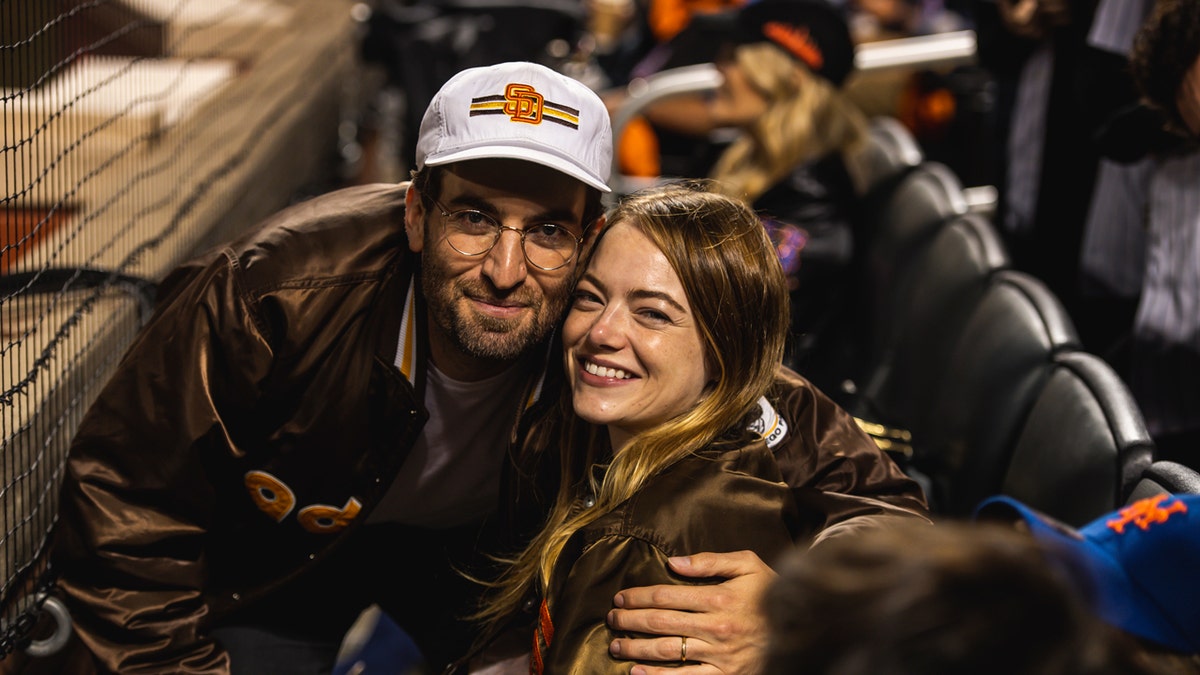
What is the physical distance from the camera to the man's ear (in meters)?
1.81

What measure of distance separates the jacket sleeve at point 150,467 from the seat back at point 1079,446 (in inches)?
50.1

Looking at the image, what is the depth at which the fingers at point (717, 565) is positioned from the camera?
4.74 ft

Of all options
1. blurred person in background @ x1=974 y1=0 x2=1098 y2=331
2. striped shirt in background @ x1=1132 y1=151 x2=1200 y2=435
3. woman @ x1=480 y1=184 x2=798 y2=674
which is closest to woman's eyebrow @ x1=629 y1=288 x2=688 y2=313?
woman @ x1=480 y1=184 x2=798 y2=674

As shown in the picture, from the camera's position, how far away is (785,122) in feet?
10.9

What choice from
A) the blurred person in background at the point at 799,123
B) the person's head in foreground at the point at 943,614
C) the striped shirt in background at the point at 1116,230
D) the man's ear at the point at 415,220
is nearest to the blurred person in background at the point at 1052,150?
the striped shirt in background at the point at 1116,230

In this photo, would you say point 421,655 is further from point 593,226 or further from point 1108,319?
point 1108,319

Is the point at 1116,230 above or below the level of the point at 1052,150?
below

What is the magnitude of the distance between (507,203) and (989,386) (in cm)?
100

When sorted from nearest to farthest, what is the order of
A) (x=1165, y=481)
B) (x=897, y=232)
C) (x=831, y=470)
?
(x=1165, y=481) < (x=831, y=470) < (x=897, y=232)

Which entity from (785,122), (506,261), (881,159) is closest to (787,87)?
(785,122)

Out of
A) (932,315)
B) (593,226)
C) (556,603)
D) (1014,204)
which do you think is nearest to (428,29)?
(1014,204)

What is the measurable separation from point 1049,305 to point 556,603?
1.13 meters

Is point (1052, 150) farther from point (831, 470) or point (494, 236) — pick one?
point (494, 236)

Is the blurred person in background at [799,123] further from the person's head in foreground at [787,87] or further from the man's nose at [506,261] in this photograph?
the man's nose at [506,261]
